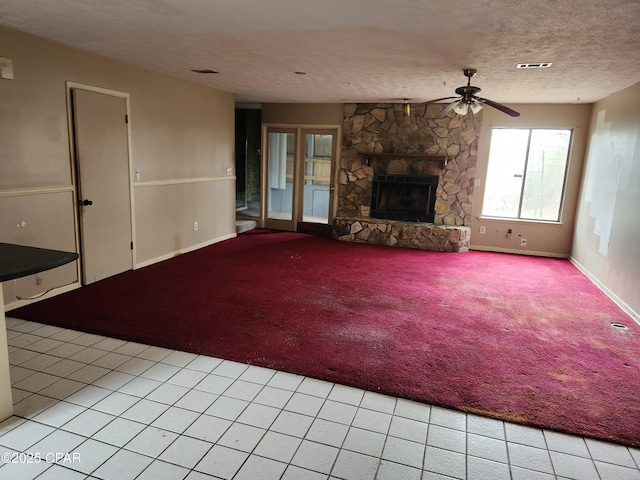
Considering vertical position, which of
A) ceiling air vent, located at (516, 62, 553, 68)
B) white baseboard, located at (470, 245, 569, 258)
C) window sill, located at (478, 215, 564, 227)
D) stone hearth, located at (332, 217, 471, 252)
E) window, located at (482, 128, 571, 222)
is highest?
ceiling air vent, located at (516, 62, 553, 68)

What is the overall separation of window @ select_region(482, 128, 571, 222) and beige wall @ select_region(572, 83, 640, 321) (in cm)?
43

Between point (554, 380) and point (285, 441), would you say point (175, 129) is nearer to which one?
point (285, 441)

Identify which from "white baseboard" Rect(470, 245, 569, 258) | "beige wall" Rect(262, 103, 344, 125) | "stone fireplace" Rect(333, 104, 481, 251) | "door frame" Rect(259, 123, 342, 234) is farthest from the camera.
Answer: "door frame" Rect(259, 123, 342, 234)

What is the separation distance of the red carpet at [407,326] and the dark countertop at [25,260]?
113 cm

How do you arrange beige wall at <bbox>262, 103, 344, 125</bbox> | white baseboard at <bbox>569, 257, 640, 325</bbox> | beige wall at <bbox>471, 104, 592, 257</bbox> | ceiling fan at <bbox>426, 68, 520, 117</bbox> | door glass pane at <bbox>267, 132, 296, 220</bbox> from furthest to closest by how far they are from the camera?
door glass pane at <bbox>267, 132, 296, 220</bbox> < beige wall at <bbox>262, 103, 344, 125</bbox> < beige wall at <bbox>471, 104, 592, 257</bbox> < ceiling fan at <bbox>426, 68, 520, 117</bbox> < white baseboard at <bbox>569, 257, 640, 325</bbox>

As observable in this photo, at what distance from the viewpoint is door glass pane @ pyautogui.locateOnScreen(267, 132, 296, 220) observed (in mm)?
7840

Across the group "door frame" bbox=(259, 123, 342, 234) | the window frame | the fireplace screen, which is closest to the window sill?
the window frame

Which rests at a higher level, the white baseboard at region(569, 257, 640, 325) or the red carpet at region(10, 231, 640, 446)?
the white baseboard at region(569, 257, 640, 325)

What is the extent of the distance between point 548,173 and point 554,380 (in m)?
4.66

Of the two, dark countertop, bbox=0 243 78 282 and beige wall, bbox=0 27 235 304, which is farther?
beige wall, bbox=0 27 235 304

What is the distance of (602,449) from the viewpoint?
7.18ft

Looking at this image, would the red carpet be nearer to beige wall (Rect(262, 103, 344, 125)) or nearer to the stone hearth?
the stone hearth

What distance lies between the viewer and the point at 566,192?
6453mm

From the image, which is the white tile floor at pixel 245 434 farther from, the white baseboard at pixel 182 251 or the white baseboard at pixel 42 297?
the white baseboard at pixel 182 251
